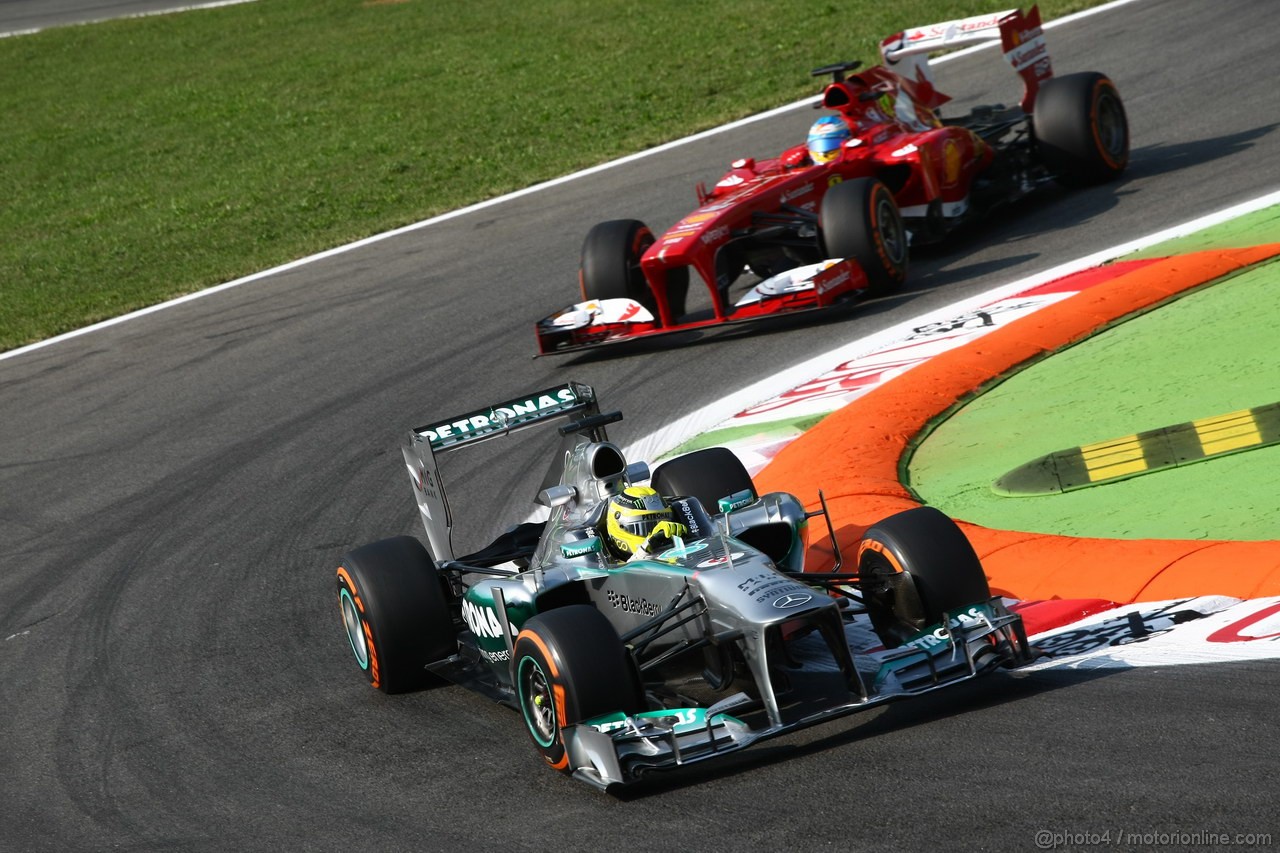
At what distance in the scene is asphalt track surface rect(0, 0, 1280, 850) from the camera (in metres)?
5.69

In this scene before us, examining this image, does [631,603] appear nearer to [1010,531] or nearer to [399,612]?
[399,612]

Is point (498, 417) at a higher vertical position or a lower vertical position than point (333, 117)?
lower

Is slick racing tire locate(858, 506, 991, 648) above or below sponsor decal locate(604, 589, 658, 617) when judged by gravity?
below

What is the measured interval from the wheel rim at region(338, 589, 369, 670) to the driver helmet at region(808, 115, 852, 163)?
776 centimetres

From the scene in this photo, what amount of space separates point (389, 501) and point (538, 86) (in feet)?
54.4

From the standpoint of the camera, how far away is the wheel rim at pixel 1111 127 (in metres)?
15.6

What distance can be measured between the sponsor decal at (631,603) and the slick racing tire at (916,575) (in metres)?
0.96

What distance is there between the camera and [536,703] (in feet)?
22.1

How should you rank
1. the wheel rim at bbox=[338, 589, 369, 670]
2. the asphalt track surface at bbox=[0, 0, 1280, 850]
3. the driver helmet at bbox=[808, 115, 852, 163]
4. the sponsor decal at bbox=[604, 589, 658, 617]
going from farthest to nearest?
the driver helmet at bbox=[808, 115, 852, 163] → the wheel rim at bbox=[338, 589, 369, 670] → the sponsor decal at bbox=[604, 589, 658, 617] → the asphalt track surface at bbox=[0, 0, 1280, 850]

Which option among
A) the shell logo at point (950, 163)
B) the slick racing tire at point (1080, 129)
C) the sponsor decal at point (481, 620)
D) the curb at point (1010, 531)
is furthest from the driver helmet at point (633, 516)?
the slick racing tire at point (1080, 129)

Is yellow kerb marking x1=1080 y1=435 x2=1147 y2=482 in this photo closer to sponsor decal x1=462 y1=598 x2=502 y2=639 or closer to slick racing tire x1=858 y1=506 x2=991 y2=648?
slick racing tire x1=858 y1=506 x2=991 y2=648

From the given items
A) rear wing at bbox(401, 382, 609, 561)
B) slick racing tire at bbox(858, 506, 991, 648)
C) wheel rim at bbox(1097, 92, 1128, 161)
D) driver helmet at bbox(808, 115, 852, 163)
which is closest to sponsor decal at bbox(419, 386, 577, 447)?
rear wing at bbox(401, 382, 609, 561)

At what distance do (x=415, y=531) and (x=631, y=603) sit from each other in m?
3.78

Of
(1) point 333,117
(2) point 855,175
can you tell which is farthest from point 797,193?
(1) point 333,117
